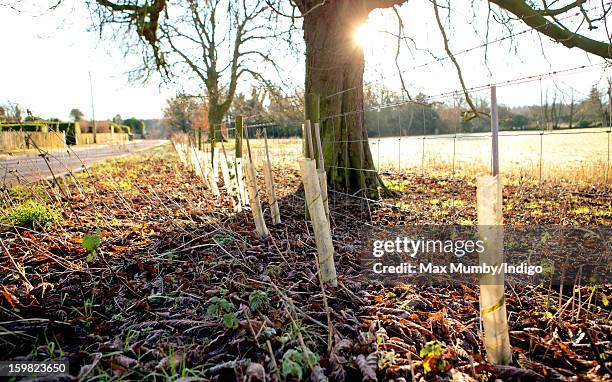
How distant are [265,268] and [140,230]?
1731 millimetres

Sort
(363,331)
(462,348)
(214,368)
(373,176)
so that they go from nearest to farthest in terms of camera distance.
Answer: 1. (214,368)
2. (462,348)
3. (363,331)
4. (373,176)

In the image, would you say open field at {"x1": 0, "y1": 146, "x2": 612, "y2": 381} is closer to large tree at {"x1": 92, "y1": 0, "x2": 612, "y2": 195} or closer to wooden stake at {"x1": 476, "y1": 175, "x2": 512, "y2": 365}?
wooden stake at {"x1": 476, "y1": 175, "x2": 512, "y2": 365}

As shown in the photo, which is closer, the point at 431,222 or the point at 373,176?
the point at 431,222

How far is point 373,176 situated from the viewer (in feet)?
19.3

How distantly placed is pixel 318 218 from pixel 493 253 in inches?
42.9

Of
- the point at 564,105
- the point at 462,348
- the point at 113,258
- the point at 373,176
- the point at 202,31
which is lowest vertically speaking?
the point at 462,348

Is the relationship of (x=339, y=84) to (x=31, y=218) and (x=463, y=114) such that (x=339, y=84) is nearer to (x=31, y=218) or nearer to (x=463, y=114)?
(x=463, y=114)

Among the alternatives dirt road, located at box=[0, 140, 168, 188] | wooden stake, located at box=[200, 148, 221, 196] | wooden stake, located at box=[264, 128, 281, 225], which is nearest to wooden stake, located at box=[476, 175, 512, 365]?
wooden stake, located at box=[264, 128, 281, 225]

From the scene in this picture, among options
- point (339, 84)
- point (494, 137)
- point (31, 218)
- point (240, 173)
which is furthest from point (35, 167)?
point (494, 137)

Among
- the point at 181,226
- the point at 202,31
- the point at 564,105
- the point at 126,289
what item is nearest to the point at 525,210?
the point at 564,105

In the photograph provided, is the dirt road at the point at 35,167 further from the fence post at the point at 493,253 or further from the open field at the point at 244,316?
the fence post at the point at 493,253

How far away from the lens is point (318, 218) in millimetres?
2422

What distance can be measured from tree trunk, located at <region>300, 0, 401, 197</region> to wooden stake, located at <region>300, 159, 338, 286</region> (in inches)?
120

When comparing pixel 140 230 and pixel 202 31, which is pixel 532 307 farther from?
pixel 202 31
